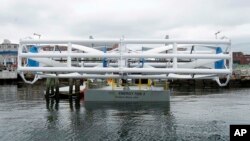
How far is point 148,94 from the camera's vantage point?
34.2 metres

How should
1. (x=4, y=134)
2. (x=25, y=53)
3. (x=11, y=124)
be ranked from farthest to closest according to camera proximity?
(x=11, y=124), (x=4, y=134), (x=25, y=53)

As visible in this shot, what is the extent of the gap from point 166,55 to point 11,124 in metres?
14.8

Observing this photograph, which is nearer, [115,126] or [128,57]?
[128,57]

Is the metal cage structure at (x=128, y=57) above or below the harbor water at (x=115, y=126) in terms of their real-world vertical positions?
above

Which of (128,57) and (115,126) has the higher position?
(128,57)

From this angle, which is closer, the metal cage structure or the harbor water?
the metal cage structure

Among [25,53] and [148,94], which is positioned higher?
[25,53]

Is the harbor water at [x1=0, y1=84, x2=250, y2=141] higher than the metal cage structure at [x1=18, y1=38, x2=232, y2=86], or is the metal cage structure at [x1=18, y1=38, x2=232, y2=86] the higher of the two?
the metal cage structure at [x1=18, y1=38, x2=232, y2=86]

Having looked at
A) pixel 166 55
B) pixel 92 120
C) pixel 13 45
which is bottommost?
pixel 92 120

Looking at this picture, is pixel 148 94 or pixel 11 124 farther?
pixel 148 94

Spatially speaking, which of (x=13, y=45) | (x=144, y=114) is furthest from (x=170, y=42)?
(x=13, y=45)

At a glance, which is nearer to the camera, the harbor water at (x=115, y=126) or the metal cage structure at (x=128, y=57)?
the metal cage structure at (x=128, y=57)

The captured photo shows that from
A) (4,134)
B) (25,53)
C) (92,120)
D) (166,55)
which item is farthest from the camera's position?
(92,120)

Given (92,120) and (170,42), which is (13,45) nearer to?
(92,120)
